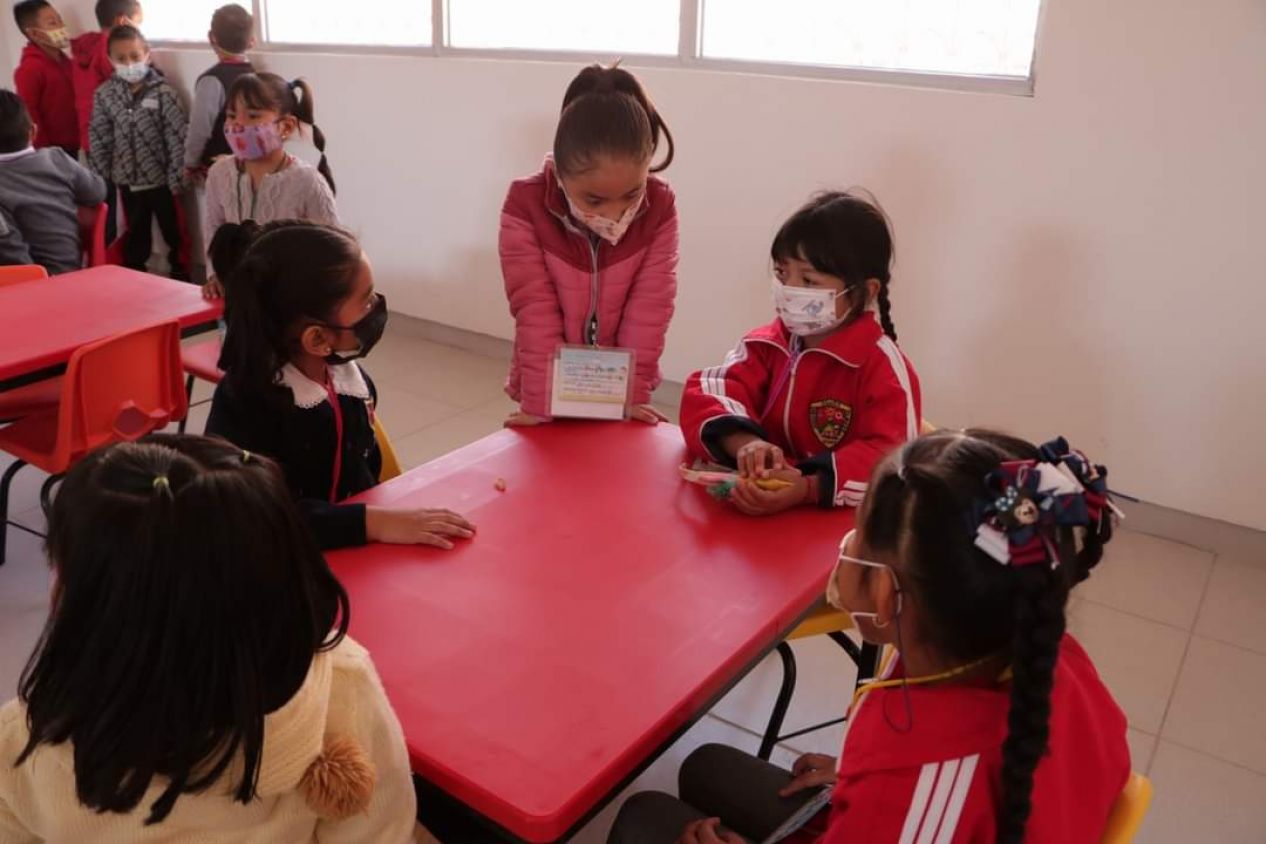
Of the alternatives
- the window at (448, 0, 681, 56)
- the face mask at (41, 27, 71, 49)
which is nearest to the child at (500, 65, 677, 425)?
the window at (448, 0, 681, 56)

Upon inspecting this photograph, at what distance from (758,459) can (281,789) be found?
921 millimetres

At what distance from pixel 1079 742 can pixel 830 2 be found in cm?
296

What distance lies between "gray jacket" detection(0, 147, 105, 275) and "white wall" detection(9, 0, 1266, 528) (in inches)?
69.6

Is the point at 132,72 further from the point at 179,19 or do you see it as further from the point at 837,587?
the point at 837,587

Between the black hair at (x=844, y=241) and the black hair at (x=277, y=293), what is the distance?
77cm

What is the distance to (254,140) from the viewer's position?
11.0 feet

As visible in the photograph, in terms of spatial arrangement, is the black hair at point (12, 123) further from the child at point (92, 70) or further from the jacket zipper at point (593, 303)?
the jacket zipper at point (593, 303)

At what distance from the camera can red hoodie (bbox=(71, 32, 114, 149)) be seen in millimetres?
5504

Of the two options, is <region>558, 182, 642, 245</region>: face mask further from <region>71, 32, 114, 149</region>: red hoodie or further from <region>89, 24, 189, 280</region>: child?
<region>71, 32, 114, 149</region>: red hoodie

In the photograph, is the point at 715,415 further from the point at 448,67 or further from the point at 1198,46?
the point at 448,67

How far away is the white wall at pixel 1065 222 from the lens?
2777 millimetres

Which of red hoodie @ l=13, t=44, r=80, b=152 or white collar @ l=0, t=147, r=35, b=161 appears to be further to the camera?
red hoodie @ l=13, t=44, r=80, b=152

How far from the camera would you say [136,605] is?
873 millimetres

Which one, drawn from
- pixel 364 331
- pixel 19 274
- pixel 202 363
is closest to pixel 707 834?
pixel 364 331
